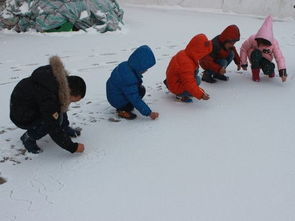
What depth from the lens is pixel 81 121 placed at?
272cm

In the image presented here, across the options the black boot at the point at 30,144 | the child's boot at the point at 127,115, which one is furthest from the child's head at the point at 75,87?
the child's boot at the point at 127,115

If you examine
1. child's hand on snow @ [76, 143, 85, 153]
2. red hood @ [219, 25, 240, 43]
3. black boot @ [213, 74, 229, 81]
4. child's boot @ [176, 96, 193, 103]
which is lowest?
child's hand on snow @ [76, 143, 85, 153]

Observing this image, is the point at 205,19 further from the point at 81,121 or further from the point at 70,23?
the point at 81,121

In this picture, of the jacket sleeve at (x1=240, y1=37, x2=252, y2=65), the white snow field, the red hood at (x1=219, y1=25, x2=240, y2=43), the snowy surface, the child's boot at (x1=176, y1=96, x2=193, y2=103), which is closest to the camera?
the white snow field

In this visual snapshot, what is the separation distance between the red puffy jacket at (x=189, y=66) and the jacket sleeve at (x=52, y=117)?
121cm

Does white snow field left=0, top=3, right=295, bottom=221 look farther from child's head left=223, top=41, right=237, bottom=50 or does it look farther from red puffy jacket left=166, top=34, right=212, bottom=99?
child's head left=223, top=41, right=237, bottom=50

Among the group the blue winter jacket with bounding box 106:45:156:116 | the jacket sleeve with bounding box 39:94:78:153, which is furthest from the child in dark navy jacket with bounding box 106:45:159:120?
the jacket sleeve with bounding box 39:94:78:153

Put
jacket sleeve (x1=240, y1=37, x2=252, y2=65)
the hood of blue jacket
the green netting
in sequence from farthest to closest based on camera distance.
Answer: the green netting < jacket sleeve (x1=240, y1=37, x2=252, y2=65) < the hood of blue jacket

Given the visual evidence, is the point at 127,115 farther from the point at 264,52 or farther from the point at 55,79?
the point at 264,52

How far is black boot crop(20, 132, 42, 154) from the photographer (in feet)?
7.23

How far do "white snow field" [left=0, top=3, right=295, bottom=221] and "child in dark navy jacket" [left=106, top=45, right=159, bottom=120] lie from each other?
164mm

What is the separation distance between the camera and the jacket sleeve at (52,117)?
1988 mm

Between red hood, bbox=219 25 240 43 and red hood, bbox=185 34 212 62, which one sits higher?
red hood, bbox=219 25 240 43

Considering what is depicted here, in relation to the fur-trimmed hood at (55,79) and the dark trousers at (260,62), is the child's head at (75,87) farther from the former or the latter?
the dark trousers at (260,62)
